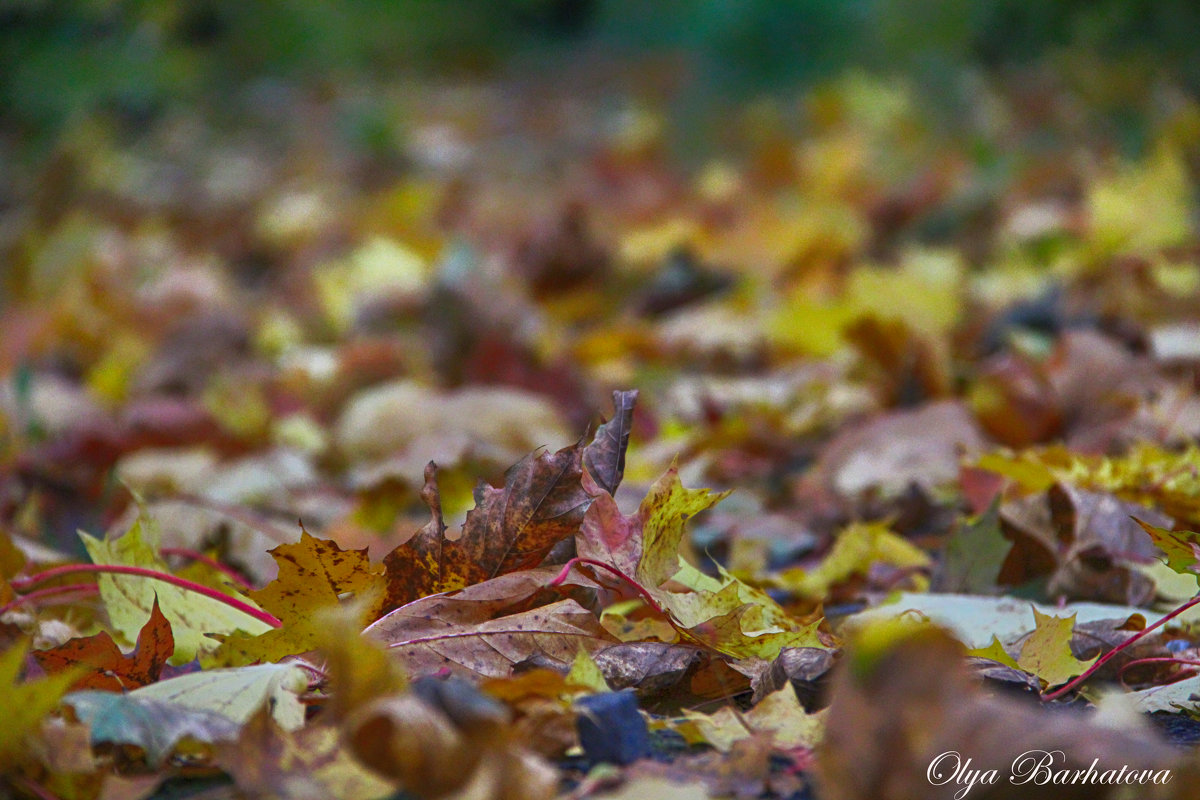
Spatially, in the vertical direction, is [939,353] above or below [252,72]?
above

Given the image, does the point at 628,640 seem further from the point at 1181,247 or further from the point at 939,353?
the point at 1181,247

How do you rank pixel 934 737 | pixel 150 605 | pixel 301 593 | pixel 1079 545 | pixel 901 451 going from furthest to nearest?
1. pixel 901 451
2. pixel 1079 545
3. pixel 150 605
4. pixel 301 593
5. pixel 934 737

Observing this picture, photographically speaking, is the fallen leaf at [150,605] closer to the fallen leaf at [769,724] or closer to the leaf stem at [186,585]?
the leaf stem at [186,585]

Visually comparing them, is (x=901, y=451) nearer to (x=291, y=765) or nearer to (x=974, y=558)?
(x=974, y=558)

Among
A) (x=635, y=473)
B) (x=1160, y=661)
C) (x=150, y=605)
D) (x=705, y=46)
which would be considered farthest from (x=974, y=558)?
(x=705, y=46)

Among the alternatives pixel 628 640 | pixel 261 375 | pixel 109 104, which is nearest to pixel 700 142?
pixel 261 375

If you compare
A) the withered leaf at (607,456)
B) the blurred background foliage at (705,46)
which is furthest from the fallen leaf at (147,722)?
the blurred background foliage at (705,46)
